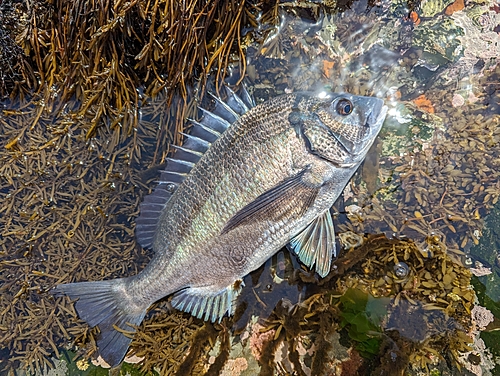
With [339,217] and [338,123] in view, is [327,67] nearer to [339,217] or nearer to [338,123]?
[338,123]

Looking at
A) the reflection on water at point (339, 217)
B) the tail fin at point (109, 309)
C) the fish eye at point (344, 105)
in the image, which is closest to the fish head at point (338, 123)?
the fish eye at point (344, 105)

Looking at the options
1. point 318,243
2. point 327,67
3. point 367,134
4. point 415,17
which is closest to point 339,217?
point 318,243

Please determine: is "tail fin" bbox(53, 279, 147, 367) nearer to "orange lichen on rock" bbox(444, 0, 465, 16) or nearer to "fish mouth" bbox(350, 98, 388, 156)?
"fish mouth" bbox(350, 98, 388, 156)

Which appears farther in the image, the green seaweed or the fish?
the green seaweed

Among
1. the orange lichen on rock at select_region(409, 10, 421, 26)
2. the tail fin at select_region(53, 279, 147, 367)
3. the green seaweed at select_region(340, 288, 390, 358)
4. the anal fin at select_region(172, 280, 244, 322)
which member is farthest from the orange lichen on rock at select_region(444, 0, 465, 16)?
the tail fin at select_region(53, 279, 147, 367)

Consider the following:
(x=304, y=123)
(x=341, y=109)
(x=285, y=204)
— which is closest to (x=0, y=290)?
(x=285, y=204)

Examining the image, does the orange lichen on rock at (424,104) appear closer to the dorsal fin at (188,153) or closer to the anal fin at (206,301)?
the dorsal fin at (188,153)

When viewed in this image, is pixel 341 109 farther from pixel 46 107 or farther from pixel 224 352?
pixel 46 107
